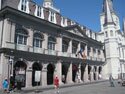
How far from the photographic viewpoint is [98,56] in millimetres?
52625

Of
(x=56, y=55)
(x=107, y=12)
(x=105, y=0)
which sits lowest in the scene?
(x=56, y=55)

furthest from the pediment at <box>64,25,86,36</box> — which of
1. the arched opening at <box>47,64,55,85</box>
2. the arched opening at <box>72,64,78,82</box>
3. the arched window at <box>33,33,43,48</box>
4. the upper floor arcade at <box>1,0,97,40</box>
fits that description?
the arched opening at <box>47,64,55,85</box>

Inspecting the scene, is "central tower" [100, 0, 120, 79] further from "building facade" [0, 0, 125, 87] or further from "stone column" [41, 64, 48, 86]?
"stone column" [41, 64, 48, 86]

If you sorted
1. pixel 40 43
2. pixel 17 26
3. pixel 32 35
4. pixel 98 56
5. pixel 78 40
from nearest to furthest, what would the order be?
1. pixel 17 26
2. pixel 32 35
3. pixel 40 43
4. pixel 78 40
5. pixel 98 56

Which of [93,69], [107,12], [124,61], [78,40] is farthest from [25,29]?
[124,61]

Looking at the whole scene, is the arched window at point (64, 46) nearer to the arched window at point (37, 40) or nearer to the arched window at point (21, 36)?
the arched window at point (37, 40)

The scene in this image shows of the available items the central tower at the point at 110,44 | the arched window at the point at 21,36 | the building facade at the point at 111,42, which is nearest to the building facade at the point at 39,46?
the arched window at the point at 21,36

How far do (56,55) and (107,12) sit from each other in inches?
1255

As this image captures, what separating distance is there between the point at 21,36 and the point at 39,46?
4.17 metres

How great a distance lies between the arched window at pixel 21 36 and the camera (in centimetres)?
2806

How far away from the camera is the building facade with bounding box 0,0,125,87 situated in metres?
26.1

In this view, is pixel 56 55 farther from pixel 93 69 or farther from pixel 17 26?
pixel 93 69

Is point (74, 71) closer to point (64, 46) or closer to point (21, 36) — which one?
point (64, 46)

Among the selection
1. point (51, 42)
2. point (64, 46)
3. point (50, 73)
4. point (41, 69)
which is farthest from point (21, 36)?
point (64, 46)
